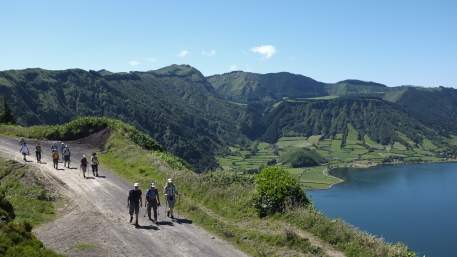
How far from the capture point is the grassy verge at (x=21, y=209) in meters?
18.3

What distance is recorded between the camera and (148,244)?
90.0 ft

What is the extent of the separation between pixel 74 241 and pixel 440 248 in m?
142

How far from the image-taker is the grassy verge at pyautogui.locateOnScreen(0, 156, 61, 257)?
18.3 m

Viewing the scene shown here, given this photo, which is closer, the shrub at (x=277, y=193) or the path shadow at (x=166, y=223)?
the path shadow at (x=166, y=223)

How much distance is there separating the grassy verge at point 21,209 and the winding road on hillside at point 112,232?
1.48 metres

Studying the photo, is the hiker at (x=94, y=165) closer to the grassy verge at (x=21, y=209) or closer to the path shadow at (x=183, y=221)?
the grassy verge at (x=21, y=209)

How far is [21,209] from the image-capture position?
3334 cm

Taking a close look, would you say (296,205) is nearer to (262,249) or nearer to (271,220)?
(271,220)

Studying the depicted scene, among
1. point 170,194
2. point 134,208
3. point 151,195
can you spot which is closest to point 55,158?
point 170,194

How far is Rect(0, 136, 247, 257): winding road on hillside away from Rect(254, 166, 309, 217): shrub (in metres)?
4.72

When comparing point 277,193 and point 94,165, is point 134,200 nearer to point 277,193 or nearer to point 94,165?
point 277,193

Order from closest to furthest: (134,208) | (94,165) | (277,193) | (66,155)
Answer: (134,208)
(277,193)
(94,165)
(66,155)

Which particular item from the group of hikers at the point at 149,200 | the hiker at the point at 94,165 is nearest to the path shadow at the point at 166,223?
the group of hikers at the point at 149,200

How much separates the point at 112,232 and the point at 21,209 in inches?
320
